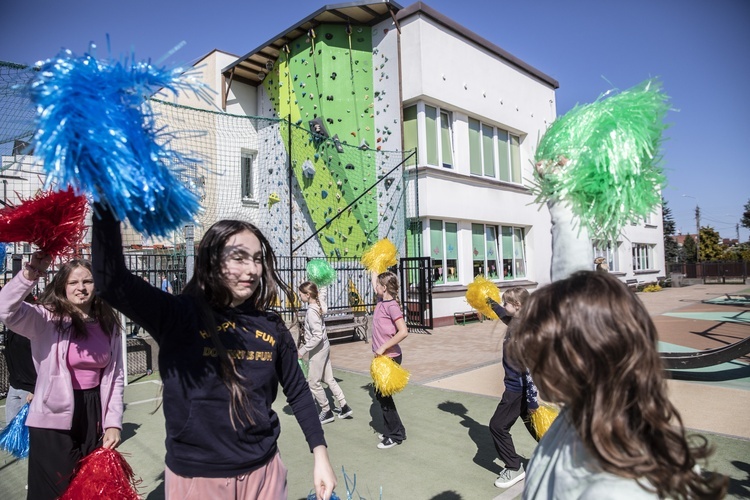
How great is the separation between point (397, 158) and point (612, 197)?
11.0 meters

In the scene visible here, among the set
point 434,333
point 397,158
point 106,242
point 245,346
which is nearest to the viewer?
point 106,242

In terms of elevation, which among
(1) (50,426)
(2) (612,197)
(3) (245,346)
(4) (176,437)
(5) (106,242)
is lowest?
(1) (50,426)

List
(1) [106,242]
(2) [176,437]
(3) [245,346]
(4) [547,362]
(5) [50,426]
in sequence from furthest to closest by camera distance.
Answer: (5) [50,426] → (3) [245,346] → (2) [176,437] → (1) [106,242] → (4) [547,362]

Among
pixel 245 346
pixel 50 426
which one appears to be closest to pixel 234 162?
pixel 50 426

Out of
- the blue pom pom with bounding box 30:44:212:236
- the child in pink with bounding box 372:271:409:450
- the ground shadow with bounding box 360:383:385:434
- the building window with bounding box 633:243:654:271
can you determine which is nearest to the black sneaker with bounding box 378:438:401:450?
the child in pink with bounding box 372:271:409:450

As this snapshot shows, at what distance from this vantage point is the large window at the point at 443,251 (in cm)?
1298

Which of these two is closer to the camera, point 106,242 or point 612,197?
point 106,242

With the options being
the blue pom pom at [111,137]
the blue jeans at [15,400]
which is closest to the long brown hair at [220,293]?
the blue pom pom at [111,137]

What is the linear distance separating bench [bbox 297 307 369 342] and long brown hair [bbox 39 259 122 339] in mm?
7682

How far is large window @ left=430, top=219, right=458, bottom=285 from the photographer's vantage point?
12977 millimetres

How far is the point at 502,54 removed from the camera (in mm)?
15031

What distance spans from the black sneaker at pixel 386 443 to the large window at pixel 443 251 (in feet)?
27.6

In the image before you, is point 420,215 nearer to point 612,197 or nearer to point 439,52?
point 439,52

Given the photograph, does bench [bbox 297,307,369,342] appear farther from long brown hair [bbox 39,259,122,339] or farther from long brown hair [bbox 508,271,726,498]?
long brown hair [bbox 508,271,726,498]
